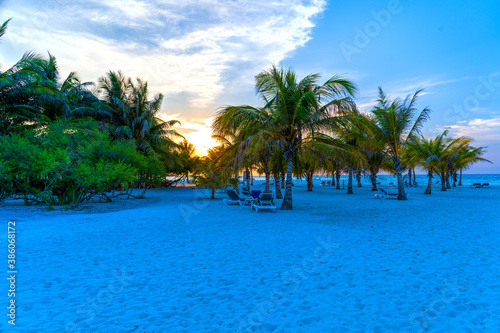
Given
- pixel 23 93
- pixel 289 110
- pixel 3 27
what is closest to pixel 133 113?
pixel 23 93

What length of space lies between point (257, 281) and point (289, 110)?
9.21 meters

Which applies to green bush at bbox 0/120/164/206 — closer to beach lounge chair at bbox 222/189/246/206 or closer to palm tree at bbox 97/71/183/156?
beach lounge chair at bbox 222/189/246/206

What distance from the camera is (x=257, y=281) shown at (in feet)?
13.2

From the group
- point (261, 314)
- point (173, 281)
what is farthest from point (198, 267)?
point (261, 314)

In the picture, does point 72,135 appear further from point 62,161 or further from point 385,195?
point 385,195

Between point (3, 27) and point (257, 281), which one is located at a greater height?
point (3, 27)

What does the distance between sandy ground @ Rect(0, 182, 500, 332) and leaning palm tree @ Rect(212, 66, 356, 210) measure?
577cm

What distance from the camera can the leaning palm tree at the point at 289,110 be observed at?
1140 cm

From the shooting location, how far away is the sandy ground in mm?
2871

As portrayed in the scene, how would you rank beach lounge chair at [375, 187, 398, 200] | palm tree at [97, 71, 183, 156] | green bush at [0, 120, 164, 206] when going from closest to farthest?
green bush at [0, 120, 164, 206] < beach lounge chair at [375, 187, 398, 200] < palm tree at [97, 71, 183, 156]

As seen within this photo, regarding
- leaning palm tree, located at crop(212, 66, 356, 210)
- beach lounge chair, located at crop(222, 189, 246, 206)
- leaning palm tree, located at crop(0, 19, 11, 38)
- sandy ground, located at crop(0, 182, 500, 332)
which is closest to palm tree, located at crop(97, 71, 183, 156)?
leaning palm tree, located at crop(0, 19, 11, 38)

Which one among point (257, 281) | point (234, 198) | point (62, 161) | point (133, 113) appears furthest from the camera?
point (133, 113)

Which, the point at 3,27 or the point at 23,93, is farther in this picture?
the point at 23,93

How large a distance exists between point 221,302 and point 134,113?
1039 inches
